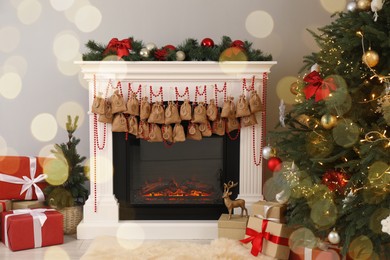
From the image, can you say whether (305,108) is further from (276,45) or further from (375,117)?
(276,45)

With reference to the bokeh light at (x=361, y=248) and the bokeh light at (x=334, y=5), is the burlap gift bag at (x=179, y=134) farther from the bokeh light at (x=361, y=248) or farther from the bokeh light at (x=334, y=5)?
the bokeh light at (x=334, y=5)

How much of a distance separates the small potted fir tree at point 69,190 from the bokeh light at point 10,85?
760 mm

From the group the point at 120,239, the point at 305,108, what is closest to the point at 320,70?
the point at 305,108

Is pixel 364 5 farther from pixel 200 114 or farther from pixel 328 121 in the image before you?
pixel 200 114

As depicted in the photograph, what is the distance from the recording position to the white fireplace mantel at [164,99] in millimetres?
3490

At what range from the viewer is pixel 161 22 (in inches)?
161

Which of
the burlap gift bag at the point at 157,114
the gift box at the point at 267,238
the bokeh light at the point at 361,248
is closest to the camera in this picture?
the bokeh light at the point at 361,248

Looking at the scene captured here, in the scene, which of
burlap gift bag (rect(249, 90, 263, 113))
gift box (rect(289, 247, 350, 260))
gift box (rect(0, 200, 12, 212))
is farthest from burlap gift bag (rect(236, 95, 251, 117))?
gift box (rect(0, 200, 12, 212))

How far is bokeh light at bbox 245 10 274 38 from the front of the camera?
13.4ft

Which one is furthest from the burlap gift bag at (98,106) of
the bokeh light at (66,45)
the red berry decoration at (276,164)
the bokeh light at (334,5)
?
the bokeh light at (334,5)

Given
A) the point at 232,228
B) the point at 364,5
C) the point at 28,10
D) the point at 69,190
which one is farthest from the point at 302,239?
the point at 28,10

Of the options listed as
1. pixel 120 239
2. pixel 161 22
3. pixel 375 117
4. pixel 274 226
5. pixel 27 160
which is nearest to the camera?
pixel 375 117

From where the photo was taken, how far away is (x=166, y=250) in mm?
3158

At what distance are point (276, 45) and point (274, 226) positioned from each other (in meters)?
1.74
